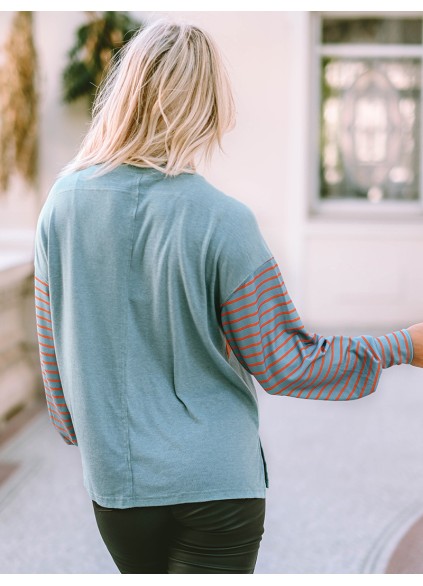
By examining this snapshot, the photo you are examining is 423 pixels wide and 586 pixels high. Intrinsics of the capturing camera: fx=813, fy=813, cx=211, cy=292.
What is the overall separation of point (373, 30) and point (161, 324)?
7.86 m

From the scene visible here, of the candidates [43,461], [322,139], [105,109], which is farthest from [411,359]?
[322,139]

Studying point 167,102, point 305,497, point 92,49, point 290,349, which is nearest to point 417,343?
point 290,349

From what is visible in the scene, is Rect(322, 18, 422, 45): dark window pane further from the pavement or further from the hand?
the hand

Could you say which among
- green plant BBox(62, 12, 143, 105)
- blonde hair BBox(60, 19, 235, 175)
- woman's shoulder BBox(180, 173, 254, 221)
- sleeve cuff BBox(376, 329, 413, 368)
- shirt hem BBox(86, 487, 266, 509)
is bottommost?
shirt hem BBox(86, 487, 266, 509)

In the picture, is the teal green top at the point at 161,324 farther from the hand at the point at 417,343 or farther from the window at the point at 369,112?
the window at the point at 369,112

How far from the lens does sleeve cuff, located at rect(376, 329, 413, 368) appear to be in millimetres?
1519

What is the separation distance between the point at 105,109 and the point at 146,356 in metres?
0.45

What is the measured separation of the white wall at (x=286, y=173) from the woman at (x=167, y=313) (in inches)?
256

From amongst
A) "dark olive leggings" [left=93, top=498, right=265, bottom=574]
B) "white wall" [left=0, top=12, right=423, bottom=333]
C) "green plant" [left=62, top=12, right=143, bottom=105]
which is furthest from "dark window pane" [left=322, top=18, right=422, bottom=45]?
"dark olive leggings" [left=93, top=498, right=265, bottom=574]

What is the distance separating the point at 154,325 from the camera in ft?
4.38

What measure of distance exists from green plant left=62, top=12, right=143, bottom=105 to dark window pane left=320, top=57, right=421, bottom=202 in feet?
7.84

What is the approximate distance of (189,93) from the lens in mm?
1354

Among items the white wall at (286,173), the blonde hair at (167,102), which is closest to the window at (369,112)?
the white wall at (286,173)

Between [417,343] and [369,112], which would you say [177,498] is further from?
[369,112]
